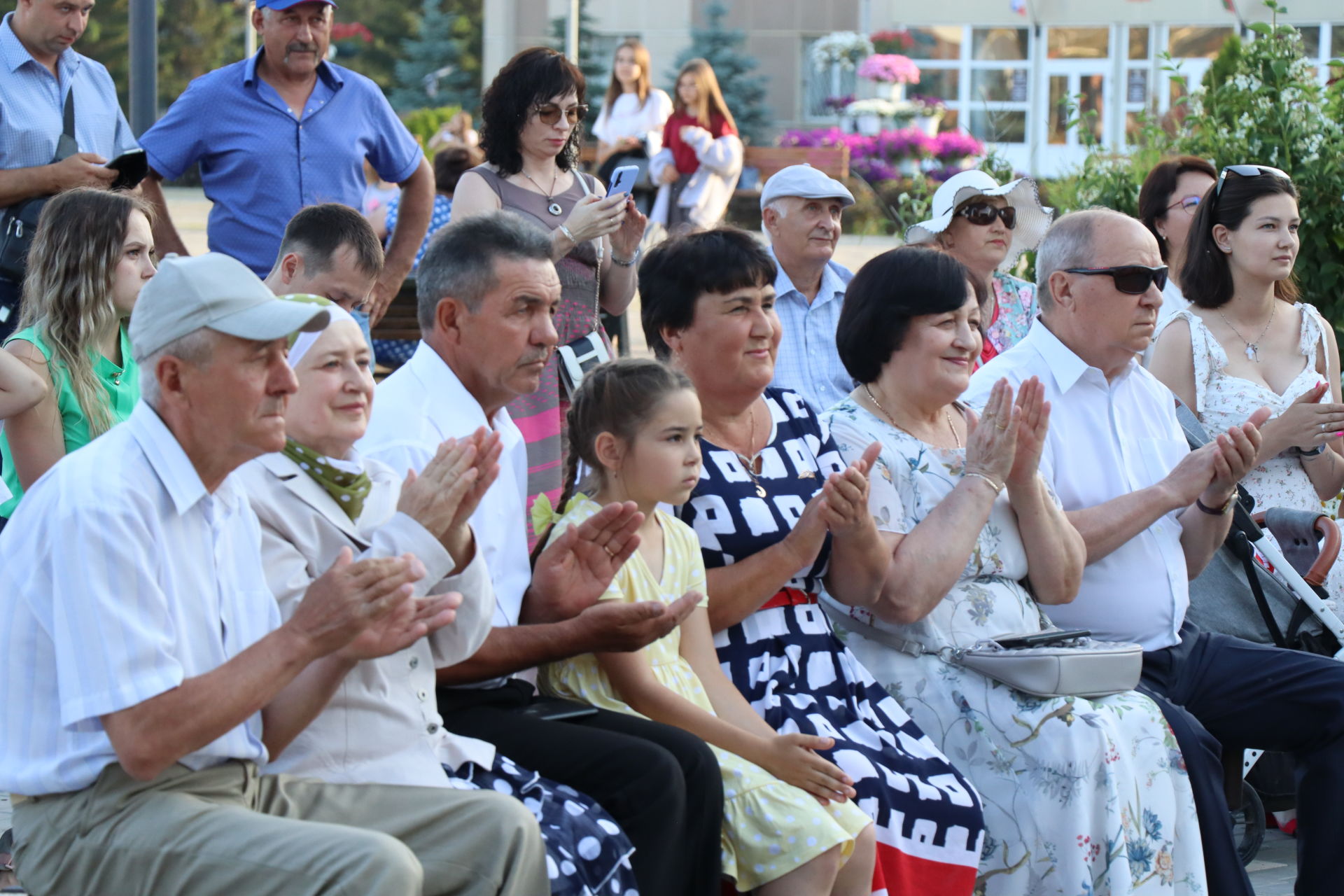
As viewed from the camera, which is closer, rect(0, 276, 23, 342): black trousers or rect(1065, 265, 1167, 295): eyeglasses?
rect(1065, 265, 1167, 295): eyeglasses

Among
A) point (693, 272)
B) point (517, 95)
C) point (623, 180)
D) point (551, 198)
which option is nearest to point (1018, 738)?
point (693, 272)

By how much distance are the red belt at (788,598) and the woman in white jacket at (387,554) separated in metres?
0.86

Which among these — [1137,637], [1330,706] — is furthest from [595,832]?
[1330,706]

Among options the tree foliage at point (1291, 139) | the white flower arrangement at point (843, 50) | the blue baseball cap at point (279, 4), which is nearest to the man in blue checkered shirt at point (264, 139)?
the blue baseball cap at point (279, 4)

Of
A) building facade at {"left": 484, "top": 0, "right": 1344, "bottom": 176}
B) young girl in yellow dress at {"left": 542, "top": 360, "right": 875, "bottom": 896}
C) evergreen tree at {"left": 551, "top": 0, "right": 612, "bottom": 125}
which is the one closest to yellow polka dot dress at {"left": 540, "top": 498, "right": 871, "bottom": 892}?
young girl in yellow dress at {"left": 542, "top": 360, "right": 875, "bottom": 896}

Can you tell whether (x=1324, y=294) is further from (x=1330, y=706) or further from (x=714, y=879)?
(x=714, y=879)

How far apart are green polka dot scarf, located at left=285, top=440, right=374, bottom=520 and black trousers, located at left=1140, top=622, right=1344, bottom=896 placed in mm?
2207

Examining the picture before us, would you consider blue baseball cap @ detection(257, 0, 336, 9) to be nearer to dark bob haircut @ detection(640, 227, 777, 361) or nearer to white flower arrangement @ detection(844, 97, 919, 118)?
dark bob haircut @ detection(640, 227, 777, 361)

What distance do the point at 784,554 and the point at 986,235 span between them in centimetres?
246

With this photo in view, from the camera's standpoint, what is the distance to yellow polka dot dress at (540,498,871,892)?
9.86ft

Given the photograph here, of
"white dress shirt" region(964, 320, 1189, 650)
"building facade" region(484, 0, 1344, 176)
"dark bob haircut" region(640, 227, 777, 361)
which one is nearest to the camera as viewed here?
"dark bob haircut" region(640, 227, 777, 361)

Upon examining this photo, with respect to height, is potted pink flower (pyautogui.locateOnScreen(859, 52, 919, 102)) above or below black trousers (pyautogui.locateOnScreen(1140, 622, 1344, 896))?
above

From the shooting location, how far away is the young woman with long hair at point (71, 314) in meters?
3.86

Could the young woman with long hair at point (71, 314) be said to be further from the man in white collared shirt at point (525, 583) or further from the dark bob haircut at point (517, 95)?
the dark bob haircut at point (517, 95)
